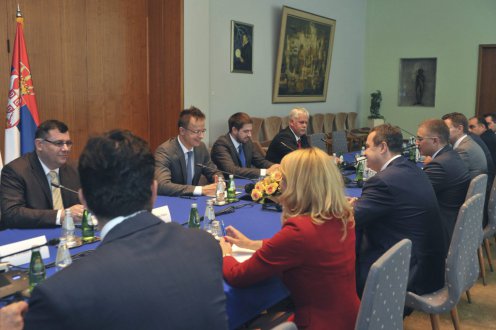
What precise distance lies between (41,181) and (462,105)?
8.94 meters

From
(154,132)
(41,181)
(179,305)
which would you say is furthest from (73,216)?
(154,132)

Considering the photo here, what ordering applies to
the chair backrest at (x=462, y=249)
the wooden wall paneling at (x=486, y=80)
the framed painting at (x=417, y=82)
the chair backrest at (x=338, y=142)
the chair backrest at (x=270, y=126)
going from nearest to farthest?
the chair backrest at (x=462, y=249) → the chair backrest at (x=338, y=142) → the chair backrest at (x=270, y=126) → the wooden wall paneling at (x=486, y=80) → the framed painting at (x=417, y=82)

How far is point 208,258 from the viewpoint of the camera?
137cm

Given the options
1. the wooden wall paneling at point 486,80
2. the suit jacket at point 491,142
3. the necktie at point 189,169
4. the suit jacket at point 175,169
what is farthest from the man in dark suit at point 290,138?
the wooden wall paneling at point 486,80

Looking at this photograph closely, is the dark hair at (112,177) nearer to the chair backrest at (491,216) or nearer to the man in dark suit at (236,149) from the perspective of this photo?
the man in dark suit at (236,149)

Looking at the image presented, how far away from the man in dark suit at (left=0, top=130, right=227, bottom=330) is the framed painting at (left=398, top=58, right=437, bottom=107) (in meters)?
9.77

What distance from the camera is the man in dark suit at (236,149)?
461cm

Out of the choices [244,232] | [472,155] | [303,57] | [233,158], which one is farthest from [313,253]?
[303,57]

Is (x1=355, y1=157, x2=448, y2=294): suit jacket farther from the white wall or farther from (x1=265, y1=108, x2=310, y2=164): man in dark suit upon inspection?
the white wall

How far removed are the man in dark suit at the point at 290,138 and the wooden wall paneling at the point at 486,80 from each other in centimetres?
585

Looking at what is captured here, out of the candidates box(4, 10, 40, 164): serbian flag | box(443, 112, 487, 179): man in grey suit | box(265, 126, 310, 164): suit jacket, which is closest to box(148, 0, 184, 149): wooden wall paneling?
box(265, 126, 310, 164): suit jacket

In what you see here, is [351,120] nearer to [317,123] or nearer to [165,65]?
[317,123]

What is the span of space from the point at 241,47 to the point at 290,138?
2.50m

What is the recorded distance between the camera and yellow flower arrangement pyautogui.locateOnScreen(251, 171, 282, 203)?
3057mm
